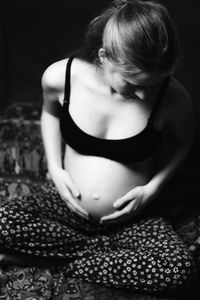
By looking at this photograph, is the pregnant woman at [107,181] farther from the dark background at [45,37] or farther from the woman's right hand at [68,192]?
the dark background at [45,37]

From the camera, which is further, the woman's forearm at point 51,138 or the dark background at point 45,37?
the dark background at point 45,37

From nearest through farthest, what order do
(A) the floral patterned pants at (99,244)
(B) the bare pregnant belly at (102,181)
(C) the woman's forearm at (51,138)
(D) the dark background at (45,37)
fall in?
(A) the floral patterned pants at (99,244) → (B) the bare pregnant belly at (102,181) → (C) the woman's forearm at (51,138) → (D) the dark background at (45,37)

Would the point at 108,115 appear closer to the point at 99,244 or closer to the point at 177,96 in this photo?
the point at 177,96

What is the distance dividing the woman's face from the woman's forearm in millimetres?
233

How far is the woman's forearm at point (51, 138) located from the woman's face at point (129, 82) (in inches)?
9.2

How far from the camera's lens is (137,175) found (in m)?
1.30

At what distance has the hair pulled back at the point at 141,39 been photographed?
107 centimetres

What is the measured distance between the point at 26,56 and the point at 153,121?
0.74m

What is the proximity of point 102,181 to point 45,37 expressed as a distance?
0.72 m

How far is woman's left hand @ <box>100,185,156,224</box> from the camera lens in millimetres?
1267

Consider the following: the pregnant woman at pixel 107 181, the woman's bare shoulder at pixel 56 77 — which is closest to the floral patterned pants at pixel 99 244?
the pregnant woman at pixel 107 181

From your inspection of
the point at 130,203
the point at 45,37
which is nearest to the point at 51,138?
the point at 130,203

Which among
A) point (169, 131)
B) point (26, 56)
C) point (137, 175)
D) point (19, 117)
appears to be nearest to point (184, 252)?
point (137, 175)

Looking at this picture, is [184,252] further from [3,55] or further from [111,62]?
[3,55]
